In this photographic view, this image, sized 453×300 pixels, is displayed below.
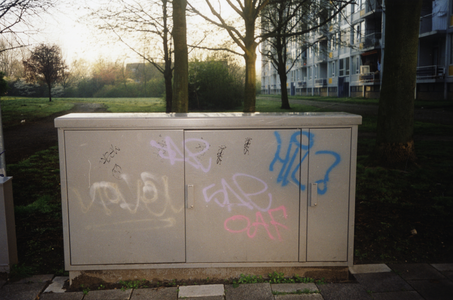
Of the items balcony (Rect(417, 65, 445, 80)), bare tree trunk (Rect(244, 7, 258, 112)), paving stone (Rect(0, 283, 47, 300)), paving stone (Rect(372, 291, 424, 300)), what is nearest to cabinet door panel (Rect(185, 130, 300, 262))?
paving stone (Rect(372, 291, 424, 300))

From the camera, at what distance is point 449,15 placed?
96.0ft

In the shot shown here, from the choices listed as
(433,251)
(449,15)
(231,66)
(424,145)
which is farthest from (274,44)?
(433,251)

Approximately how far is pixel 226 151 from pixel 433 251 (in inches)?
104

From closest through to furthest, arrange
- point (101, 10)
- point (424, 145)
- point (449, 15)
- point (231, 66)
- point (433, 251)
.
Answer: point (433, 251)
point (424, 145)
point (101, 10)
point (449, 15)
point (231, 66)

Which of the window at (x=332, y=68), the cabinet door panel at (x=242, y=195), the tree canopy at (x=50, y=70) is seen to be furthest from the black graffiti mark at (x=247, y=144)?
the window at (x=332, y=68)

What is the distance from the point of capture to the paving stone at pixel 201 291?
10.4ft

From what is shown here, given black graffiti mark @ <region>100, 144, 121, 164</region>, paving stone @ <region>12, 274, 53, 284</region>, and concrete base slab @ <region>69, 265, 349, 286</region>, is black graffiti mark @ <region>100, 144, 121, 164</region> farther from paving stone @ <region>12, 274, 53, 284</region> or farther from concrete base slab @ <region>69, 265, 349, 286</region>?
paving stone @ <region>12, 274, 53, 284</region>

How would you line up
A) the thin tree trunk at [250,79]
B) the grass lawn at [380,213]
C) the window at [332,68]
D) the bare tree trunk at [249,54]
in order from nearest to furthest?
the grass lawn at [380,213]
the bare tree trunk at [249,54]
the thin tree trunk at [250,79]
the window at [332,68]

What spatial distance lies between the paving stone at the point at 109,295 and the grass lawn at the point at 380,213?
684 millimetres

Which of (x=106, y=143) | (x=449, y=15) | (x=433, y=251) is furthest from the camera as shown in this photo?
(x=449, y=15)

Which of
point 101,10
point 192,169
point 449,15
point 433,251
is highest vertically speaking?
point 449,15

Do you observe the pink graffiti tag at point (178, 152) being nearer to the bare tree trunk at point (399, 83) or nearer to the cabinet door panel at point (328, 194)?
the cabinet door panel at point (328, 194)

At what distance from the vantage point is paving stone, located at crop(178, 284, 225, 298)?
318 cm

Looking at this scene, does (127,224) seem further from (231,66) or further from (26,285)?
(231,66)
